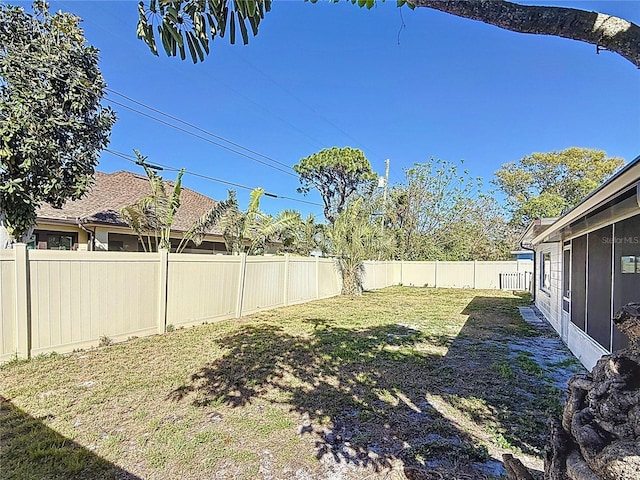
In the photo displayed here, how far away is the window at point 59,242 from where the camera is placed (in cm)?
1003

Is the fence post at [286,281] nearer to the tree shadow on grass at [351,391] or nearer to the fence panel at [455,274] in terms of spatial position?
the tree shadow on grass at [351,391]

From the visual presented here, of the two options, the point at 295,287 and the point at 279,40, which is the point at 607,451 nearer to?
the point at 279,40

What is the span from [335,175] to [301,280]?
41.3 feet

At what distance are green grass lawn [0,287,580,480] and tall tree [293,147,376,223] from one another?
17.0 m

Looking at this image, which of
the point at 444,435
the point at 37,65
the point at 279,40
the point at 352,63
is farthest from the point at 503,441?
the point at 352,63

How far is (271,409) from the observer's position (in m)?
3.82

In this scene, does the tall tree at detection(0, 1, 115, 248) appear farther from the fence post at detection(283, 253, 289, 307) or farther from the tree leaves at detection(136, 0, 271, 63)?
the tree leaves at detection(136, 0, 271, 63)

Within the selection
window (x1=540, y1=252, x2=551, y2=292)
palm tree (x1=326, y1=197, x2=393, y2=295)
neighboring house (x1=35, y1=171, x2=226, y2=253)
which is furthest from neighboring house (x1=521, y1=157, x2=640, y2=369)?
neighboring house (x1=35, y1=171, x2=226, y2=253)

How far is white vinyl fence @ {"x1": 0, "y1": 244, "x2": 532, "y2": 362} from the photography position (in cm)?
492

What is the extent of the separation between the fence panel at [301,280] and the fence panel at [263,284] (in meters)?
0.48

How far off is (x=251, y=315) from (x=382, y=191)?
15.3m

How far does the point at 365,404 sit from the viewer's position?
12.9ft

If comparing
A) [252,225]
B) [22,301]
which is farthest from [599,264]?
[252,225]

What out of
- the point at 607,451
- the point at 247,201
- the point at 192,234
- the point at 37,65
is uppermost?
the point at 37,65
